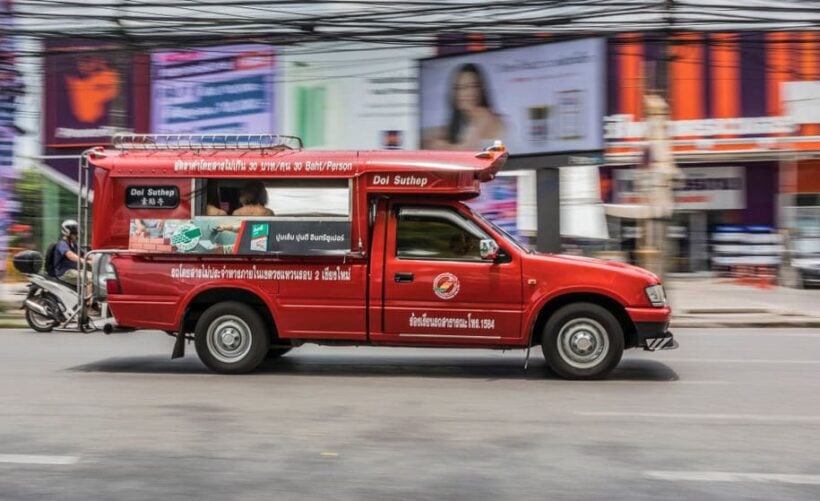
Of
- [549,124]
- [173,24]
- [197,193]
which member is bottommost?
[197,193]

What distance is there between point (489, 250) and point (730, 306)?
9.40 meters

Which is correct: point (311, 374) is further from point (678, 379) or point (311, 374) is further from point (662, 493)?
point (662, 493)

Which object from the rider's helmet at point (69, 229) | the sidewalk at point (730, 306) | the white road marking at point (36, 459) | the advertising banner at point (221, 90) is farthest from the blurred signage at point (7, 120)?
the white road marking at point (36, 459)

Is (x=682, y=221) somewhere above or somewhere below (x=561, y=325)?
above

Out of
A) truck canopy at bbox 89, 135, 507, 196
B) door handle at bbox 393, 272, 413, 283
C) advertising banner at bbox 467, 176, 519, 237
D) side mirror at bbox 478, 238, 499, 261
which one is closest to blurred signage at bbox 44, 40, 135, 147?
advertising banner at bbox 467, 176, 519, 237

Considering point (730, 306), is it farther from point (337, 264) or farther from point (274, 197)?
point (274, 197)

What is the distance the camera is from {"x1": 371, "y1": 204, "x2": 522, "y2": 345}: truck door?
771cm

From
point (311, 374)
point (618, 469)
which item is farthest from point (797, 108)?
point (618, 469)

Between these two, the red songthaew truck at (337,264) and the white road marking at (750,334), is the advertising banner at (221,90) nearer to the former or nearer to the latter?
the white road marking at (750,334)

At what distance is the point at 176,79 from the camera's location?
19.7m

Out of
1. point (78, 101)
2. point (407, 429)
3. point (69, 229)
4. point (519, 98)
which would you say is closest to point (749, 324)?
point (519, 98)

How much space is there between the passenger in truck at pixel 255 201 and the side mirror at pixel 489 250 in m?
2.09

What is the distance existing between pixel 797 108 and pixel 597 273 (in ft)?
54.4

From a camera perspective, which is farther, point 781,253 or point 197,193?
point 781,253
